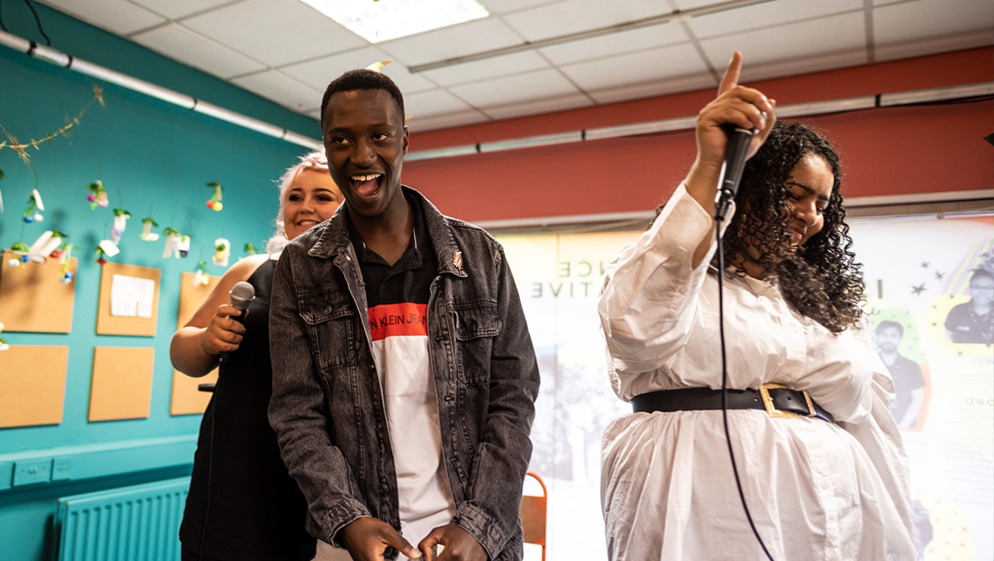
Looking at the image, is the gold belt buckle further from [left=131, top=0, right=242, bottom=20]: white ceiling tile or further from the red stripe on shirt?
[left=131, top=0, right=242, bottom=20]: white ceiling tile

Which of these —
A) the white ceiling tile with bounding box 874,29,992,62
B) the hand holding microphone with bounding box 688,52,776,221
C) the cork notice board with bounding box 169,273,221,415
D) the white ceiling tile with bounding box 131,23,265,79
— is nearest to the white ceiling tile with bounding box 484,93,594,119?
the white ceiling tile with bounding box 131,23,265,79

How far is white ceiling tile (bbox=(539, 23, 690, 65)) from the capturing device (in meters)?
3.14

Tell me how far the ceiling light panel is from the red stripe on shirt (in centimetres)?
214

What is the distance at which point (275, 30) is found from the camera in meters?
3.22

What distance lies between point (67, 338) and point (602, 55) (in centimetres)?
284

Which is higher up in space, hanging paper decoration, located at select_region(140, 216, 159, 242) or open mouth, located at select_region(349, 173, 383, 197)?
hanging paper decoration, located at select_region(140, 216, 159, 242)

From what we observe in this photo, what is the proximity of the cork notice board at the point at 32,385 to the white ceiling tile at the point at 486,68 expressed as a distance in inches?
88.5

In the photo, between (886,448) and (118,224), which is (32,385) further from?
(886,448)

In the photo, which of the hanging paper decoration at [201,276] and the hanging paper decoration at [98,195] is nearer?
the hanging paper decoration at [98,195]

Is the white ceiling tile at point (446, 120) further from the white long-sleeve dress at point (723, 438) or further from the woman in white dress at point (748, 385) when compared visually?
the white long-sleeve dress at point (723, 438)

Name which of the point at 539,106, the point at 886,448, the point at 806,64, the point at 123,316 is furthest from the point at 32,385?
the point at 806,64

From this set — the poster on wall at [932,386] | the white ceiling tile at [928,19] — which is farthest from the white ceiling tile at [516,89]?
the white ceiling tile at [928,19]

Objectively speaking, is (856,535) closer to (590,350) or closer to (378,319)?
(378,319)

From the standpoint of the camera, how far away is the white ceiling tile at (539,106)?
159 inches
